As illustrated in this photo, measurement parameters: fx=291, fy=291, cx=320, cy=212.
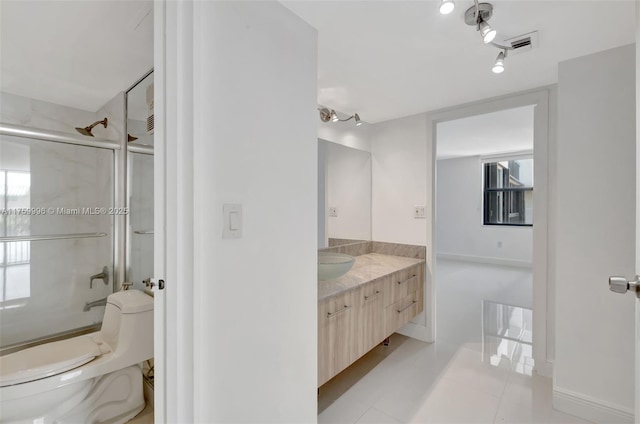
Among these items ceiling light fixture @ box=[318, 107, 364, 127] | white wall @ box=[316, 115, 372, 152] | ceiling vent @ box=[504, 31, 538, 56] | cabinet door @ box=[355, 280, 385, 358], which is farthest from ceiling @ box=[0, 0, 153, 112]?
cabinet door @ box=[355, 280, 385, 358]

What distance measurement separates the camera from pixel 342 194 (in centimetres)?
268

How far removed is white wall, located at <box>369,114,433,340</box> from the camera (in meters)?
2.69

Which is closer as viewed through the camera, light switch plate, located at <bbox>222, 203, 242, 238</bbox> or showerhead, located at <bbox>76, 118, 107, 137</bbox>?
light switch plate, located at <bbox>222, 203, 242, 238</bbox>

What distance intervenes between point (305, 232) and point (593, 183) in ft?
5.58

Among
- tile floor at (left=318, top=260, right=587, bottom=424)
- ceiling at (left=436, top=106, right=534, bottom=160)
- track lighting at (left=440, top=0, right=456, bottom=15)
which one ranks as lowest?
tile floor at (left=318, top=260, right=587, bottom=424)

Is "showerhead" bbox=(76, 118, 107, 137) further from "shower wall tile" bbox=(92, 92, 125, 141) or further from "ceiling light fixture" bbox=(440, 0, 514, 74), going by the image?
"ceiling light fixture" bbox=(440, 0, 514, 74)

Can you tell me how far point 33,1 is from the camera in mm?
1216

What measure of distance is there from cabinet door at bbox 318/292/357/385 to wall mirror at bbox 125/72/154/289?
3.98 ft

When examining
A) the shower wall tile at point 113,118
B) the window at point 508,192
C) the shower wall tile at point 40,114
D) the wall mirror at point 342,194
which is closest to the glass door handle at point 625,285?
the wall mirror at point 342,194

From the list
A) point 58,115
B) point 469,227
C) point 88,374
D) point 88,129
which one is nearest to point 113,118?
point 88,129

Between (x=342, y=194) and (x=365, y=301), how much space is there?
105 centimetres

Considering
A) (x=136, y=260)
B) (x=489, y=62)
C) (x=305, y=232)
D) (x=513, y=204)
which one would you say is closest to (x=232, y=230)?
(x=305, y=232)

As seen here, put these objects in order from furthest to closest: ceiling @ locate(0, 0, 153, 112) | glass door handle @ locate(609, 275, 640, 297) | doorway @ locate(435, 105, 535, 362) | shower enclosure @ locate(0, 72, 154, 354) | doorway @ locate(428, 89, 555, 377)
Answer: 1. doorway @ locate(435, 105, 535, 362)
2. doorway @ locate(428, 89, 555, 377)
3. shower enclosure @ locate(0, 72, 154, 354)
4. ceiling @ locate(0, 0, 153, 112)
5. glass door handle @ locate(609, 275, 640, 297)

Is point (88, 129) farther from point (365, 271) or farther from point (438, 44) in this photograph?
point (438, 44)
